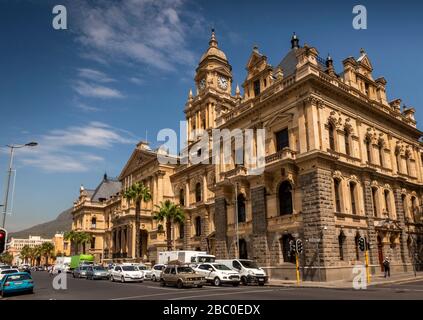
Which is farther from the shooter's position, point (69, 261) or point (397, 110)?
point (69, 261)

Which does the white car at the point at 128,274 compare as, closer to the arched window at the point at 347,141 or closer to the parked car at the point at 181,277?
the parked car at the point at 181,277

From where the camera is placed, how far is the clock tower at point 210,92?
6397cm

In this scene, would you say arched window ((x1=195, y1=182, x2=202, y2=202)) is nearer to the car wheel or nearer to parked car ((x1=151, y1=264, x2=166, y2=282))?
parked car ((x1=151, y1=264, x2=166, y2=282))

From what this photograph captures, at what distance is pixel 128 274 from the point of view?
3431 cm

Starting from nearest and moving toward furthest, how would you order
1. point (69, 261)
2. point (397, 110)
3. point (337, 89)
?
point (337, 89)
point (397, 110)
point (69, 261)

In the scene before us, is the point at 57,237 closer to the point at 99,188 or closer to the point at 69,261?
the point at 99,188

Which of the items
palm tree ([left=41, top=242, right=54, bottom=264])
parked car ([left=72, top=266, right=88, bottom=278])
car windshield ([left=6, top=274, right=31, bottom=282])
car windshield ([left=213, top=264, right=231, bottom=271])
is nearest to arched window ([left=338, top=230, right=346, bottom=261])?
car windshield ([left=213, top=264, right=231, bottom=271])

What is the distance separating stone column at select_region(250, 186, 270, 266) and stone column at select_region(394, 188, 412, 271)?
14.4 meters

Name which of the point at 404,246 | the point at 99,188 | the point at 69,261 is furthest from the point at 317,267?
the point at 99,188

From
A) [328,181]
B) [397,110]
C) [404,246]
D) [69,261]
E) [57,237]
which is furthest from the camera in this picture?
[57,237]

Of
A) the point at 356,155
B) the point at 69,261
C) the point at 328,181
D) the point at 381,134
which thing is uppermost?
the point at 381,134

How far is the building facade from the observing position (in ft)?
103

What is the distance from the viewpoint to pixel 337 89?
34.7 metres

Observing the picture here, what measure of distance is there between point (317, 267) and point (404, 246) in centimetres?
1395
